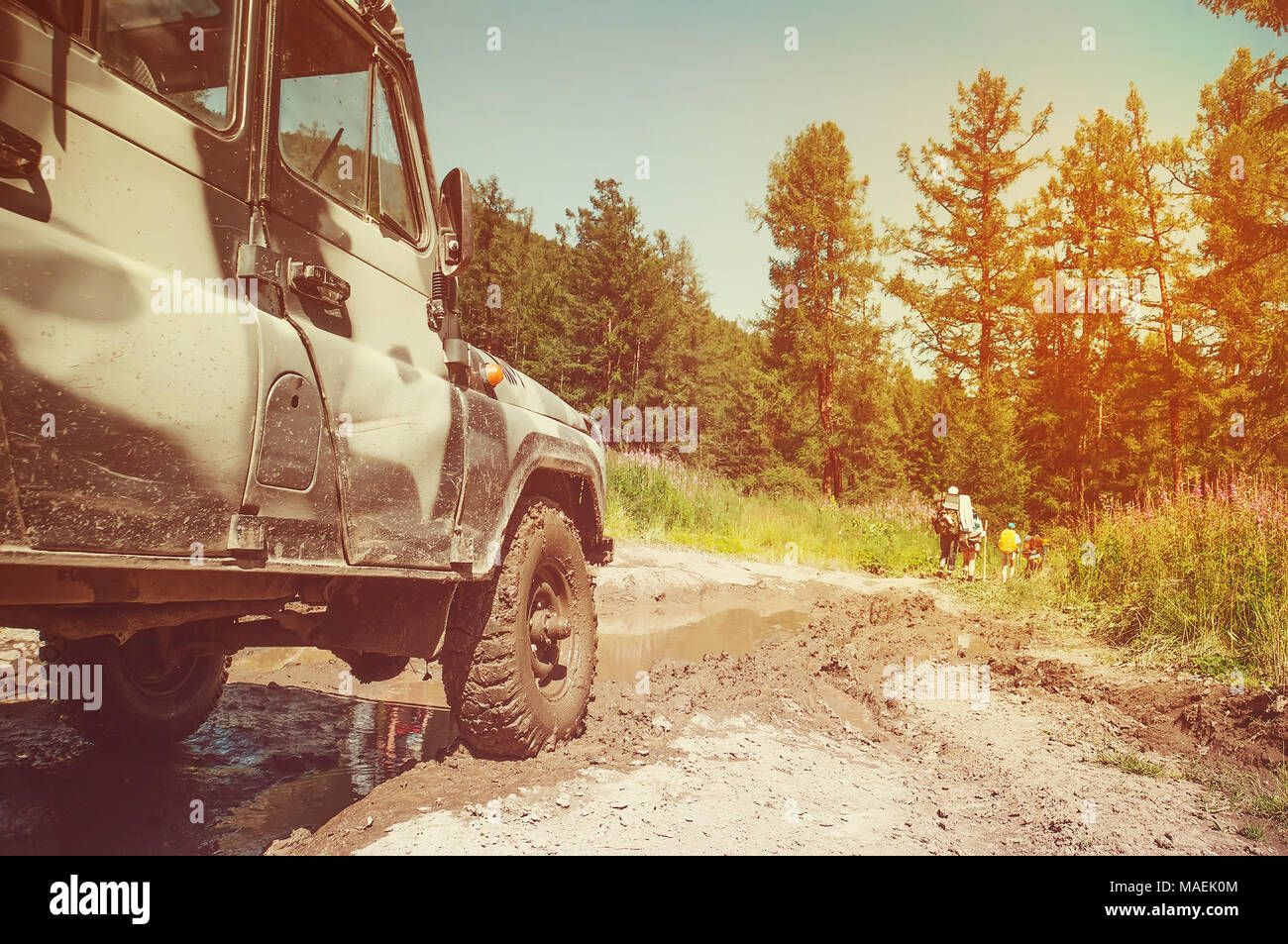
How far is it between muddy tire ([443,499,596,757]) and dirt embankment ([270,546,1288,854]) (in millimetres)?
166

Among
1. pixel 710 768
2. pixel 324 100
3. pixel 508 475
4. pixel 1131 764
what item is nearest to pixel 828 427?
pixel 1131 764

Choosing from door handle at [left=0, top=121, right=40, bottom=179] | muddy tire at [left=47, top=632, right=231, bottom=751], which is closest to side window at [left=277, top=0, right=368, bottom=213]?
door handle at [left=0, top=121, right=40, bottom=179]

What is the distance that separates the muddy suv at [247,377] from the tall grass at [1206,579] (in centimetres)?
552

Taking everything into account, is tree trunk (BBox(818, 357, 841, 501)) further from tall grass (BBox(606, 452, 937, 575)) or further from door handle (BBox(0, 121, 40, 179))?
door handle (BBox(0, 121, 40, 179))

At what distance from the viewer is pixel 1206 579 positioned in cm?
658

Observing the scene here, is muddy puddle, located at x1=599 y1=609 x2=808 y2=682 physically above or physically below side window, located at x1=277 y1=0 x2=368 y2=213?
below

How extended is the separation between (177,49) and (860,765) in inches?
169

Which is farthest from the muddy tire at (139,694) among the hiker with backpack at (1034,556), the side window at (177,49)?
the hiker with backpack at (1034,556)

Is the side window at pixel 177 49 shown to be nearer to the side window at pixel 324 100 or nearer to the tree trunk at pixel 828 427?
the side window at pixel 324 100

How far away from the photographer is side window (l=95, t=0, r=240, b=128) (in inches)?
74.6

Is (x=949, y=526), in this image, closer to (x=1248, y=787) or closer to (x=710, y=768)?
(x=1248, y=787)

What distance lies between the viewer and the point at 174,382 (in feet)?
5.89

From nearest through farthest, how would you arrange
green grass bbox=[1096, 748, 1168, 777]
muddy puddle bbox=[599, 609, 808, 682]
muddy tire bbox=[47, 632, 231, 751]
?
muddy tire bbox=[47, 632, 231, 751] < green grass bbox=[1096, 748, 1168, 777] < muddy puddle bbox=[599, 609, 808, 682]

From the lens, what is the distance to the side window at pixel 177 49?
1895 mm
